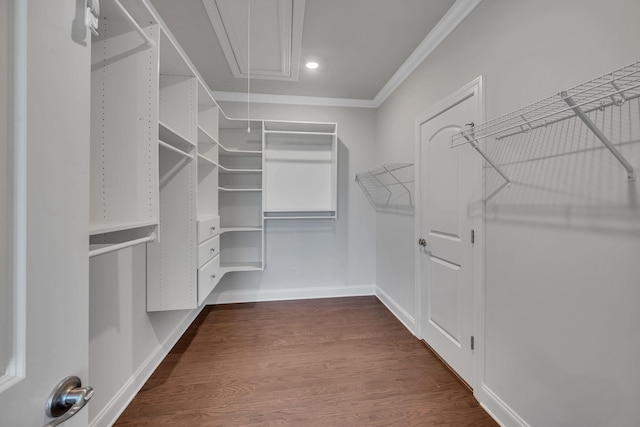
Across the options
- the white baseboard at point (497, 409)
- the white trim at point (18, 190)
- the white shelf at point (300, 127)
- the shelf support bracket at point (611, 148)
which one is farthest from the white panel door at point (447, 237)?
the white trim at point (18, 190)

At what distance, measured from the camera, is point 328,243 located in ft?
11.3

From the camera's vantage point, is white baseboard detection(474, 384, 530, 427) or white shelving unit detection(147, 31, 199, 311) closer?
white baseboard detection(474, 384, 530, 427)

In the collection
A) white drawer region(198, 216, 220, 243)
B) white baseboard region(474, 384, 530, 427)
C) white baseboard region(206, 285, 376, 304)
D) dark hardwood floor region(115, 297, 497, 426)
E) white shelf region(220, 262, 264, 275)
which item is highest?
white drawer region(198, 216, 220, 243)

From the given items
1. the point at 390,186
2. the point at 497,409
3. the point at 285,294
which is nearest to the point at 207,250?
the point at 285,294

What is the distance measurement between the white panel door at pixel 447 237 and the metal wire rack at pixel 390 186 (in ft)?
0.82

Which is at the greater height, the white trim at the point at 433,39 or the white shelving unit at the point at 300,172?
the white trim at the point at 433,39

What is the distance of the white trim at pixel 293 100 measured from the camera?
3.16m

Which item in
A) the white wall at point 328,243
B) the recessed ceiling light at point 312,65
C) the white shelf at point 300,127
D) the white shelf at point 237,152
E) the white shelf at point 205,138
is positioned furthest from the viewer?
the white wall at point 328,243

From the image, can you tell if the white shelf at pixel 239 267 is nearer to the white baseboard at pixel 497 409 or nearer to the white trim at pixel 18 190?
the white baseboard at pixel 497 409

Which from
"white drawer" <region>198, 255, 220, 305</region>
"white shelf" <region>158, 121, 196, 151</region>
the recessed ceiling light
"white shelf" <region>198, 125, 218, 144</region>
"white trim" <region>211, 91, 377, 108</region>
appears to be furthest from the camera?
"white trim" <region>211, 91, 377, 108</region>

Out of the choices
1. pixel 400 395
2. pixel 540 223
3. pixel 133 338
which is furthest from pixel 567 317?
pixel 133 338

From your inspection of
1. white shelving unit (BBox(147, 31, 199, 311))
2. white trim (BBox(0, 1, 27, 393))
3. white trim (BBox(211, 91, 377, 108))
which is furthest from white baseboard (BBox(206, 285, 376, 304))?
white trim (BBox(0, 1, 27, 393))

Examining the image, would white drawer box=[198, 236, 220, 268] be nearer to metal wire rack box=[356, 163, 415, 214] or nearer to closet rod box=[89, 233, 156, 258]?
closet rod box=[89, 233, 156, 258]

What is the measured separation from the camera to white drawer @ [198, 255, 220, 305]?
203cm
